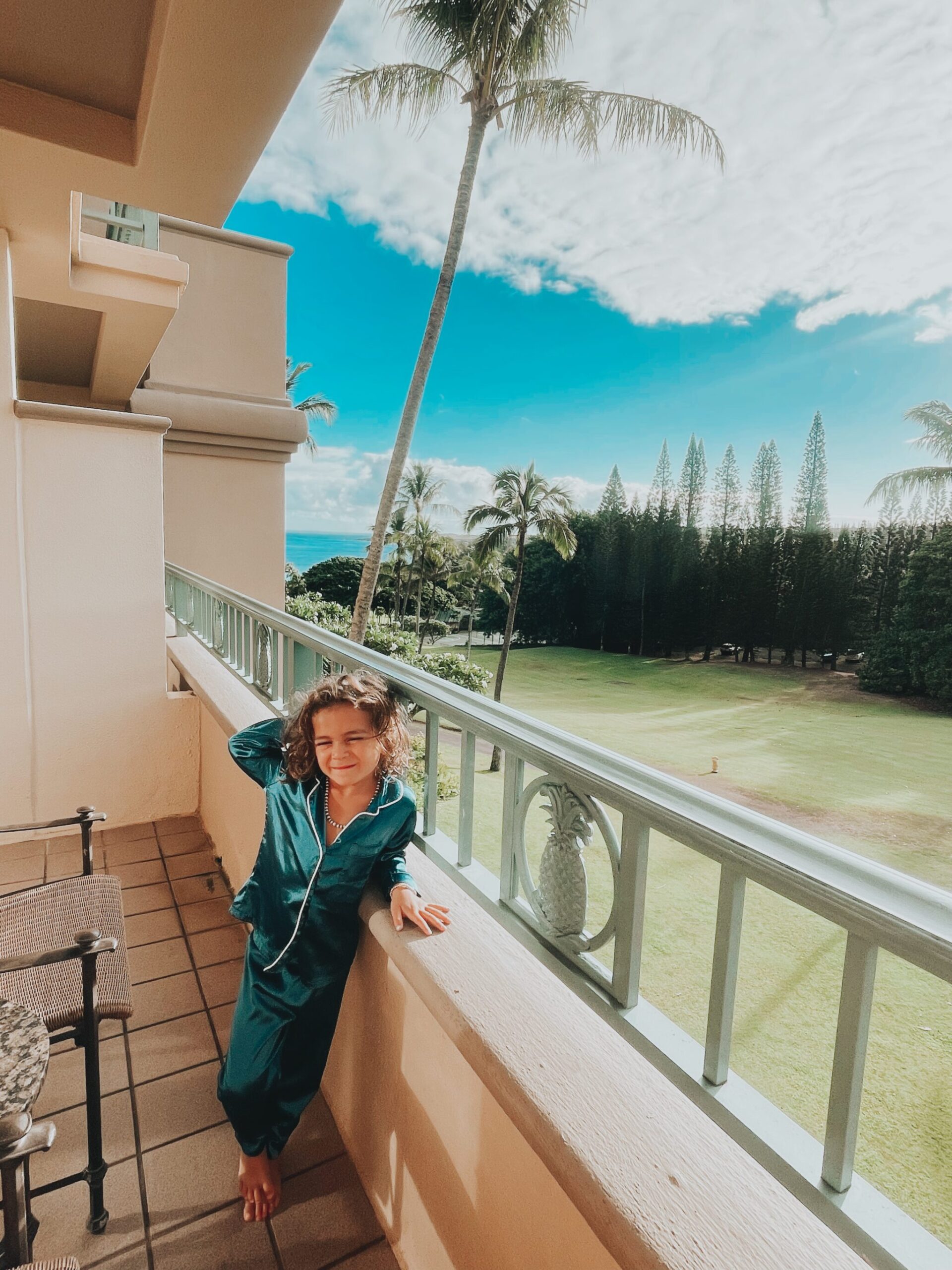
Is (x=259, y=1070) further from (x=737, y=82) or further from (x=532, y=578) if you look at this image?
(x=532, y=578)

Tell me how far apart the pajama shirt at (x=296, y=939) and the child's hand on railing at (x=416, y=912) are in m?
0.06

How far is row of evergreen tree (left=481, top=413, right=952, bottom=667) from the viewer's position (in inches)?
1489

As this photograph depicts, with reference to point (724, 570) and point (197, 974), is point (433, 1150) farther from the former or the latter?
point (724, 570)

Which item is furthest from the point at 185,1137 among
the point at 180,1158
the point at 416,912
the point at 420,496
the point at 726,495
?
the point at 726,495

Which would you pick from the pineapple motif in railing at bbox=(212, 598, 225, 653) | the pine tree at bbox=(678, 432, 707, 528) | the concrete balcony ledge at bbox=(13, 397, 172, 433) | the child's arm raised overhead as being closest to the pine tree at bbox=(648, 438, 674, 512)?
the pine tree at bbox=(678, 432, 707, 528)

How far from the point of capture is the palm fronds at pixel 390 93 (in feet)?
33.3

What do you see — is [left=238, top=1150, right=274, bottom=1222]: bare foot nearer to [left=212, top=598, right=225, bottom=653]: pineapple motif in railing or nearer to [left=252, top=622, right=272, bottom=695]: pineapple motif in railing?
[left=252, top=622, right=272, bottom=695]: pineapple motif in railing

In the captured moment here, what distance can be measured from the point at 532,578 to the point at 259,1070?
157 feet

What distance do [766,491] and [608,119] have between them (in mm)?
36851

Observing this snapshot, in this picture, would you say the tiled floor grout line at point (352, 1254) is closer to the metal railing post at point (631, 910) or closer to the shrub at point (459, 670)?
the metal railing post at point (631, 910)

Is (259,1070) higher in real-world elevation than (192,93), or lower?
lower

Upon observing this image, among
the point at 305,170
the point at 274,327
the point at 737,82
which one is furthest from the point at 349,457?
the point at 274,327

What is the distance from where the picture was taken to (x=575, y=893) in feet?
3.45

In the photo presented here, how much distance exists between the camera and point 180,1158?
1613 millimetres
